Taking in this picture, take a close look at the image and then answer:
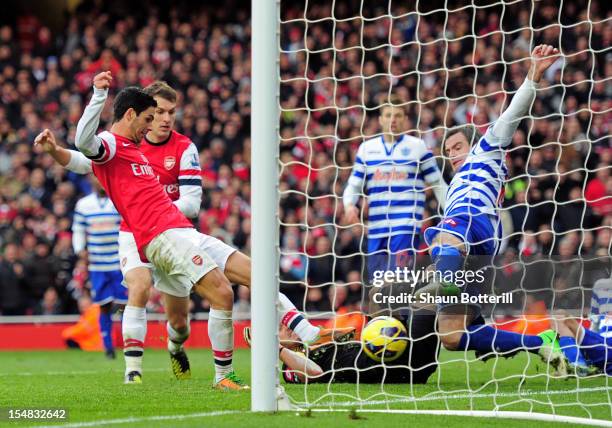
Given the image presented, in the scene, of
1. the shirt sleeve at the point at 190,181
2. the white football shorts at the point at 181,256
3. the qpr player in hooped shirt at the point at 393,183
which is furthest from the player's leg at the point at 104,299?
the white football shorts at the point at 181,256

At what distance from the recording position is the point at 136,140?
7055 mm

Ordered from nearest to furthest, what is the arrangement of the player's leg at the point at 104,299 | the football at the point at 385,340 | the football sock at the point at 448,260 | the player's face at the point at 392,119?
the football sock at the point at 448,260 < the football at the point at 385,340 < the player's face at the point at 392,119 < the player's leg at the point at 104,299

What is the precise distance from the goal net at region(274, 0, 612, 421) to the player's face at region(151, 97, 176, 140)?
3.22ft

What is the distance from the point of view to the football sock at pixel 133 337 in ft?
25.2

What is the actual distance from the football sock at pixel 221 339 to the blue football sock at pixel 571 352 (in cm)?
229

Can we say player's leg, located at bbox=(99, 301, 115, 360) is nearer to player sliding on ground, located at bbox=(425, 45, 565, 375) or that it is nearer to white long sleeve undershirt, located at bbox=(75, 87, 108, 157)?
player sliding on ground, located at bbox=(425, 45, 565, 375)

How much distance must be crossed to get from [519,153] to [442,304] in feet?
25.4

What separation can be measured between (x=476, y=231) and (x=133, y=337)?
251cm

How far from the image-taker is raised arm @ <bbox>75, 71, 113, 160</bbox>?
6527 mm

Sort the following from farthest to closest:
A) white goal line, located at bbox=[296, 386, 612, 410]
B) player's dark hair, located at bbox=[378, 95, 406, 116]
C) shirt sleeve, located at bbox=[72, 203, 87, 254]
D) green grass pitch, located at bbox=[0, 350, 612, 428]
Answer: shirt sleeve, located at bbox=[72, 203, 87, 254], player's dark hair, located at bbox=[378, 95, 406, 116], white goal line, located at bbox=[296, 386, 612, 410], green grass pitch, located at bbox=[0, 350, 612, 428]

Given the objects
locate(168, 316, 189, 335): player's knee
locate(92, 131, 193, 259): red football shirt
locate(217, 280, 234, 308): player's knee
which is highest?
locate(92, 131, 193, 259): red football shirt

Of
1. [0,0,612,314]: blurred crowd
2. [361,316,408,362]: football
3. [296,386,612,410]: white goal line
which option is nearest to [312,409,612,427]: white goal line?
→ [296,386,612,410]: white goal line

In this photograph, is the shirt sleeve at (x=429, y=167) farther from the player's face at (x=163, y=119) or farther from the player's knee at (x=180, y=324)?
the player's knee at (x=180, y=324)

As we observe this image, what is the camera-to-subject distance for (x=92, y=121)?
6.54 meters
